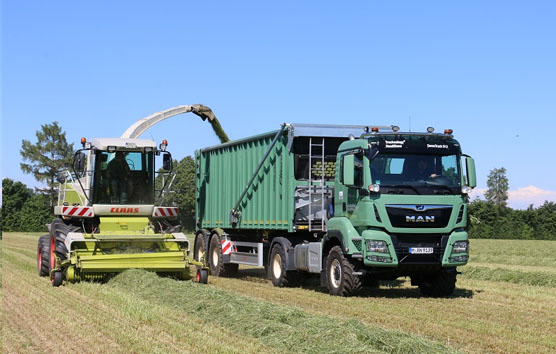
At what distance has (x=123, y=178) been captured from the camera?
17.5m

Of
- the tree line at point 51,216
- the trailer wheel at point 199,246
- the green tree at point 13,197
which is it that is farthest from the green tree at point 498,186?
the trailer wheel at point 199,246

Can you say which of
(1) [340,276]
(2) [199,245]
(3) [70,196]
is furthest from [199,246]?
(1) [340,276]

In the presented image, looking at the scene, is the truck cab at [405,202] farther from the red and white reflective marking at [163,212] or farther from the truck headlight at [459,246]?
the red and white reflective marking at [163,212]

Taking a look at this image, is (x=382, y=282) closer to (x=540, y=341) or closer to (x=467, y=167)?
(x=467, y=167)

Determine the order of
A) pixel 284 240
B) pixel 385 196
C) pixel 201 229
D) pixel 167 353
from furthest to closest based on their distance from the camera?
pixel 201 229 < pixel 284 240 < pixel 385 196 < pixel 167 353

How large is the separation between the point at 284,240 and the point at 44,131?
73643mm

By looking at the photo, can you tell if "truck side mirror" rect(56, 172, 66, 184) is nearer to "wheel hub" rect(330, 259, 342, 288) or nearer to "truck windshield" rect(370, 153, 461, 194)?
"wheel hub" rect(330, 259, 342, 288)

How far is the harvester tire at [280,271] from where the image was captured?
1673 cm

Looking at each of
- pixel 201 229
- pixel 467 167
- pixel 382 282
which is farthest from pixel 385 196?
pixel 201 229

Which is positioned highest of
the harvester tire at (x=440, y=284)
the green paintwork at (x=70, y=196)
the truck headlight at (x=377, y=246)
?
the green paintwork at (x=70, y=196)

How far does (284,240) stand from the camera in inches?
669

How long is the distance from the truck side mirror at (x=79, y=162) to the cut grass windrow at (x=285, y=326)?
3947mm

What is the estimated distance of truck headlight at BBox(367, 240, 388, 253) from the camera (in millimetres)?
13656

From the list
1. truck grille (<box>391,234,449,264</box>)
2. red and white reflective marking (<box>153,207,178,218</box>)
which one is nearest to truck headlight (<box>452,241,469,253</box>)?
truck grille (<box>391,234,449,264</box>)
